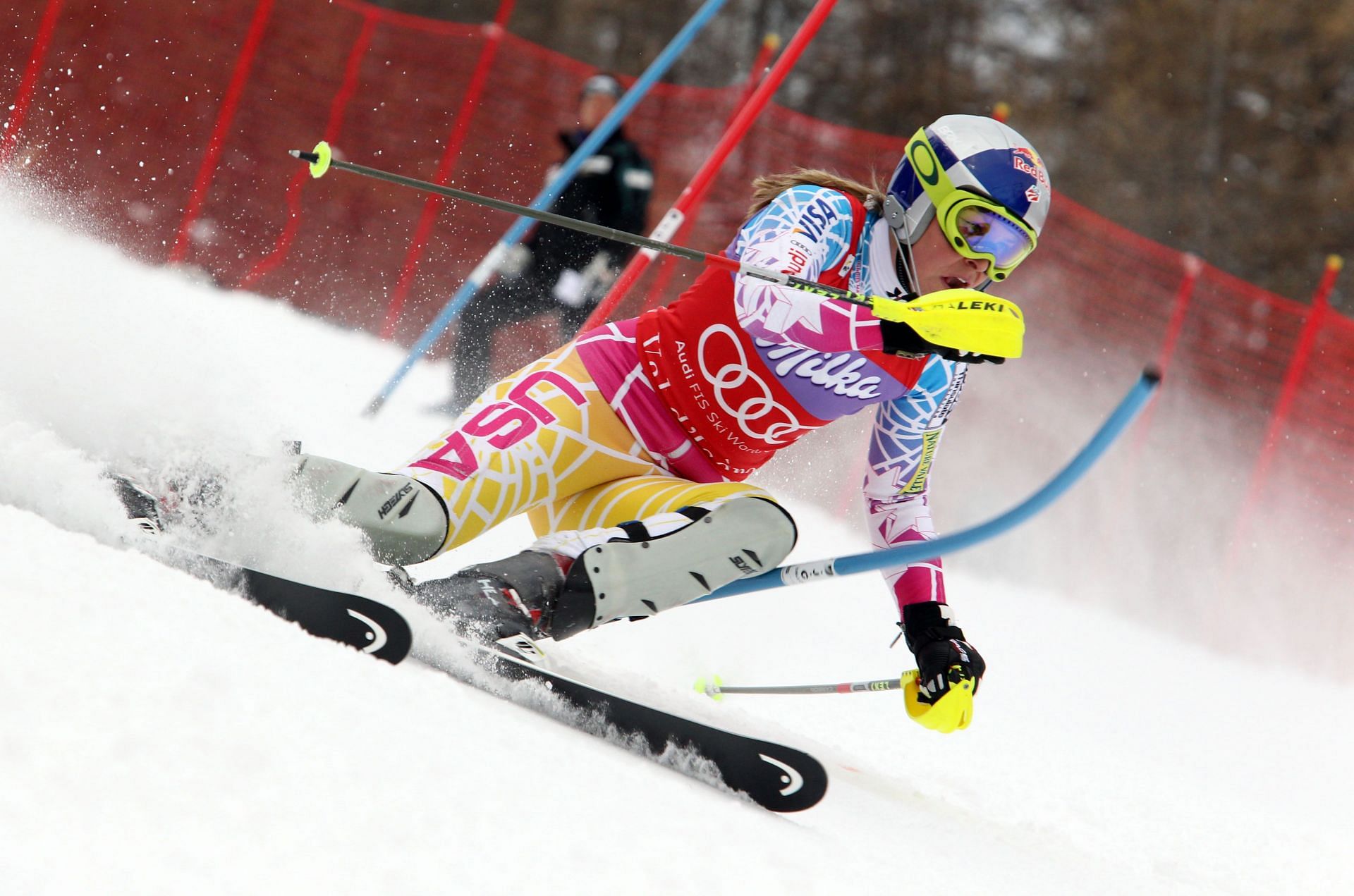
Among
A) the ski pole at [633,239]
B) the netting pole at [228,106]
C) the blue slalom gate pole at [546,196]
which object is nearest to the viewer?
the ski pole at [633,239]

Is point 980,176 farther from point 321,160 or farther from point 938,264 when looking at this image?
point 321,160

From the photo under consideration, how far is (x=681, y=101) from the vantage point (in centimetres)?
727

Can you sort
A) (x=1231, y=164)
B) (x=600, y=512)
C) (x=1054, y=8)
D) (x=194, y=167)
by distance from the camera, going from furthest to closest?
(x=1054, y=8) → (x=1231, y=164) → (x=194, y=167) → (x=600, y=512)

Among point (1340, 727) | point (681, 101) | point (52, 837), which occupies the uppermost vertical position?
point (681, 101)

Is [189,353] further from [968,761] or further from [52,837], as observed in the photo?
[968,761]

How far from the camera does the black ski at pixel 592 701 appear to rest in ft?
5.93

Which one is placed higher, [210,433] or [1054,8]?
[1054,8]

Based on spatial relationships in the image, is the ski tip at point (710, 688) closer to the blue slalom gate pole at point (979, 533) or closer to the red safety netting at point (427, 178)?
the blue slalom gate pole at point (979, 533)

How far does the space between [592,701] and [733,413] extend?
81 cm

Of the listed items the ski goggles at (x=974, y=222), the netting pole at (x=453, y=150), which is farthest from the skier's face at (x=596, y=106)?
the ski goggles at (x=974, y=222)

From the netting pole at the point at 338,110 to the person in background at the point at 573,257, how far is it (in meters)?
1.92

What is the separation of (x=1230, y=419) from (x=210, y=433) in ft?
21.4

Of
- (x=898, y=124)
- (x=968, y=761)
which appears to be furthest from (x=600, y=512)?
(x=898, y=124)

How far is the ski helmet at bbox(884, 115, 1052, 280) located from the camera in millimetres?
2596
